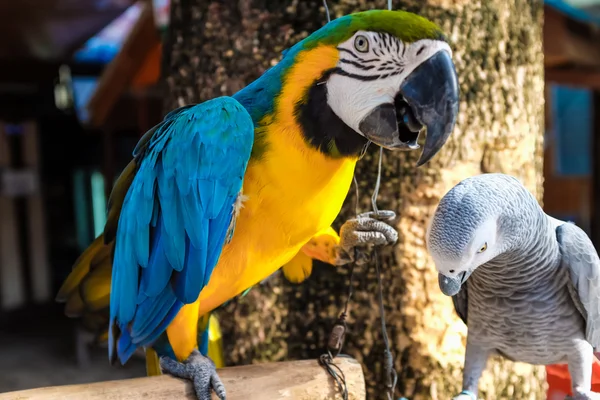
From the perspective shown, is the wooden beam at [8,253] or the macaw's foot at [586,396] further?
the wooden beam at [8,253]

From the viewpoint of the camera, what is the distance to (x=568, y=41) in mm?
2398

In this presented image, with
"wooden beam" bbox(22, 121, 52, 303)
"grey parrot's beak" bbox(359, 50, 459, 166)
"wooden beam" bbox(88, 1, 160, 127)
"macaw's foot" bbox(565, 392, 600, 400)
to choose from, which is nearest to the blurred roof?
"wooden beam" bbox(88, 1, 160, 127)

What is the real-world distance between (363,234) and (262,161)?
275 millimetres

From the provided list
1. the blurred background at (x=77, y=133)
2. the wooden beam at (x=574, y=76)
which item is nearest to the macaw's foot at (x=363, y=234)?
the blurred background at (x=77, y=133)

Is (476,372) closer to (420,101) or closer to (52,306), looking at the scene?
(420,101)

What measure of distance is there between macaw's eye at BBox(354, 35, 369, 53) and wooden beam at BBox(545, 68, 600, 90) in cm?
245

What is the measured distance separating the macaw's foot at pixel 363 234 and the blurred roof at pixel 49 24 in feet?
9.50

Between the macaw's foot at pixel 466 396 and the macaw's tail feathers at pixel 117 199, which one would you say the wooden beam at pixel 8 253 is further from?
the macaw's foot at pixel 466 396

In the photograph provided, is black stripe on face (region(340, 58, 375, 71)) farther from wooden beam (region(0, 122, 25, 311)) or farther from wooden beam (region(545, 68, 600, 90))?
wooden beam (region(0, 122, 25, 311))

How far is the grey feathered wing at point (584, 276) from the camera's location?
0.75 metres

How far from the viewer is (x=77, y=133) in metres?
5.27

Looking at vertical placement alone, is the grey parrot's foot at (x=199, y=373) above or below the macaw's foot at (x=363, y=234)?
below

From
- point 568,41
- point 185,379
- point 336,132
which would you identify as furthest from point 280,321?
point 568,41

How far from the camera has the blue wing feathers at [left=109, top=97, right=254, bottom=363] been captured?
2.52 ft
